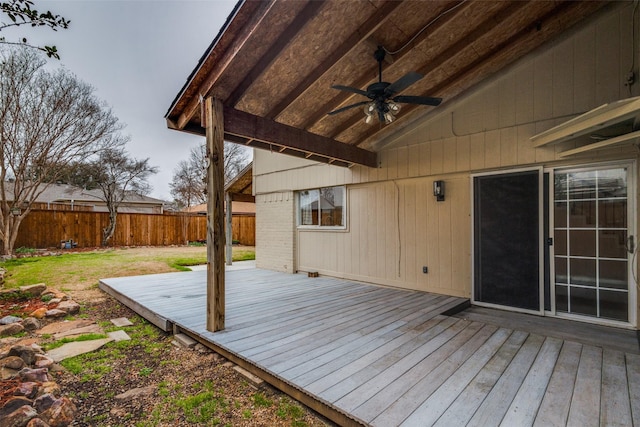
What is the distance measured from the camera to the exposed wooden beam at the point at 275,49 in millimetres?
2818

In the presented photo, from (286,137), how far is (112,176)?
1438cm

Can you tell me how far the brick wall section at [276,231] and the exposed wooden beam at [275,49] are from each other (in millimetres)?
4106

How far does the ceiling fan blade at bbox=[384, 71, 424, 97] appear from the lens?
9.52ft

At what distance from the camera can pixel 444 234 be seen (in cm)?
493

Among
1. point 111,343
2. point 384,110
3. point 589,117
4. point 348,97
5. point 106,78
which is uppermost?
point 106,78

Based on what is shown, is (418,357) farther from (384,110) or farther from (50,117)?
(50,117)

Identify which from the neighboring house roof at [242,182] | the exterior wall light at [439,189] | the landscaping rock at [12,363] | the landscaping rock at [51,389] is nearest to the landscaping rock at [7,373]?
the landscaping rock at [12,363]

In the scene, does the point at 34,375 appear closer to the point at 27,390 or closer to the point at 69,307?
the point at 27,390

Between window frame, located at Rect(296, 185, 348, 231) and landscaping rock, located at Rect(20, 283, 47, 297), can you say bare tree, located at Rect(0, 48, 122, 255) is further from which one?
window frame, located at Rect(296, 185, 348, 231)

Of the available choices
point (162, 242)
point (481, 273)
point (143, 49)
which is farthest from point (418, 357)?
point (162, 242)

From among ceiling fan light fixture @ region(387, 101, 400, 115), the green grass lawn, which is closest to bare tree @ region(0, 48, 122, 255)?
the green grass lawn

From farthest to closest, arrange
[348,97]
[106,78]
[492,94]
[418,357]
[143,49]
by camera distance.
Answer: [106,78] → [143,49] → [492,94] → [348,97] → [418,357]

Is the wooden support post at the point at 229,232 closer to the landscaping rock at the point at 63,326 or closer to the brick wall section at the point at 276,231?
the brick wall section at the point at 276,231

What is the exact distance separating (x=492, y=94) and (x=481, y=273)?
8.98 ft
